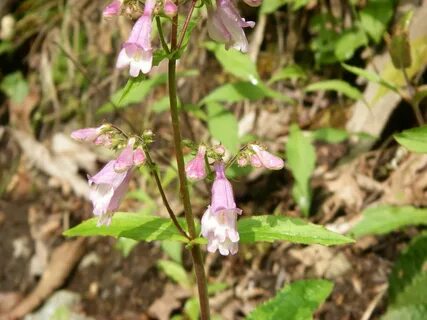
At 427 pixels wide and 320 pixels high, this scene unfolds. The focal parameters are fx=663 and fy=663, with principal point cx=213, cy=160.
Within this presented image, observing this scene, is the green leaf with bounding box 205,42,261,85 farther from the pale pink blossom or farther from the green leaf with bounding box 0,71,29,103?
the green leaf with bounding box 0,71,29,103

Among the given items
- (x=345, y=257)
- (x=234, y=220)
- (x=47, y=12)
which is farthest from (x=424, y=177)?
(x=47, y=12)

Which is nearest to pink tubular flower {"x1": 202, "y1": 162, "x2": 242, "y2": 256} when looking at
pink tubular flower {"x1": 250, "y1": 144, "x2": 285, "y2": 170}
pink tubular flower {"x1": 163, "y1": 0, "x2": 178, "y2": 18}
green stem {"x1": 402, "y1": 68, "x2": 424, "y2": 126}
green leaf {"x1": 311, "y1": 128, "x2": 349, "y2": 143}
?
pink tubular flower {"x1": 250, "y1": 144, "x2": 285, "y2": 170}

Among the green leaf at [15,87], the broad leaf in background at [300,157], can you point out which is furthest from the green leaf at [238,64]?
the green leaf at [15,87]

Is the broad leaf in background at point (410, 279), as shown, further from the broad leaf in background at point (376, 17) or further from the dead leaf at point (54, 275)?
the dead leaf at point (54, 275)

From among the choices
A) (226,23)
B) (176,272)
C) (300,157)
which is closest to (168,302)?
(176,272)

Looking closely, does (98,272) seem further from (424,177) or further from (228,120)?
(424,177)

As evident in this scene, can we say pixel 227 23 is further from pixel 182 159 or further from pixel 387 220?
pixel 387 220
